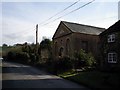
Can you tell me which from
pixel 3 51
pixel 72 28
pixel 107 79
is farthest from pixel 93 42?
pixel 3 51

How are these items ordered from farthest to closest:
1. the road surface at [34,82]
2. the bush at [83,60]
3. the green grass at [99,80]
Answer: the bush at [83,60], the green grass at [99,80], the road surface at [34,82]

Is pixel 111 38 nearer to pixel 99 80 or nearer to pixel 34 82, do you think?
pixel 99 80

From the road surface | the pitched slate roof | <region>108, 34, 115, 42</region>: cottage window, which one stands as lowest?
the road surface

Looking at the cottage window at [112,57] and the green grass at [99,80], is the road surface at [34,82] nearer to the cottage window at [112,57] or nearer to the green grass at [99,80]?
the green grass at [99,80]

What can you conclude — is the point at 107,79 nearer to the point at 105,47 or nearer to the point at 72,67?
the point at 72,67

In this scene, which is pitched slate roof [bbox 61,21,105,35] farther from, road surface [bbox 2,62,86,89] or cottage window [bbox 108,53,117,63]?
road surface [bbox 2,62,86,89]

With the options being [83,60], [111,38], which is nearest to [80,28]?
[83,60]

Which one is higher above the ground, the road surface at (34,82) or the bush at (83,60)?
the bush at (83,60)

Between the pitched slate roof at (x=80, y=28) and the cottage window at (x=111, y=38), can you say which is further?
the pitched slate roof at (x=80, y=28)

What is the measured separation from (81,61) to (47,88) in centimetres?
1880

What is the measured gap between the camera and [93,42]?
43.2m

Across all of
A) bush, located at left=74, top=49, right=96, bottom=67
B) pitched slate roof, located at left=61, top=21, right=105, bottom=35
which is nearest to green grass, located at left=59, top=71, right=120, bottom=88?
bush, located at left=74, top=49, right=96, bottom=67

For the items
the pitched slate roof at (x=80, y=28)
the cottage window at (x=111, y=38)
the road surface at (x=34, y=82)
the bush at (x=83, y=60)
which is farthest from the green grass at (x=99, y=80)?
the pitched slate roof at (x=80, y=28)

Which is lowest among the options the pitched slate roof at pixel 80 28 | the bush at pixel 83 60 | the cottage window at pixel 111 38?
the bush at pixel 83 60
